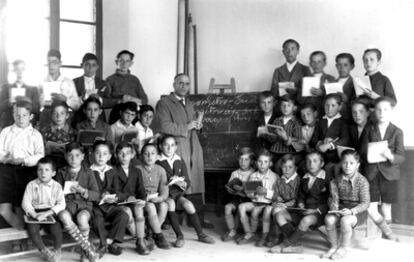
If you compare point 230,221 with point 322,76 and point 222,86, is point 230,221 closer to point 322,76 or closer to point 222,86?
point 322,76

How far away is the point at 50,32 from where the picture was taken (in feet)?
21.9

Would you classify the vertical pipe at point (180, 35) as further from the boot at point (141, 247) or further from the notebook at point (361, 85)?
the boot at point (141, 247)

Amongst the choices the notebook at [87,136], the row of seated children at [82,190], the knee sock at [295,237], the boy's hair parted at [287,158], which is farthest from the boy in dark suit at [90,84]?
the knee sock at [295,237]

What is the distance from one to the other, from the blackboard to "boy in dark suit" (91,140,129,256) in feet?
5.73

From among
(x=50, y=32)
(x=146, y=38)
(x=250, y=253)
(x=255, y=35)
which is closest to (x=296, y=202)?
(x=250, y=253)

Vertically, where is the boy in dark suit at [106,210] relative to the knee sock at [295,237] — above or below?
above

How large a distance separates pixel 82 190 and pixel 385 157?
8.56 feet

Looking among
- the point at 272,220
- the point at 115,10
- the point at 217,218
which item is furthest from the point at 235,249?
the point at 115,10

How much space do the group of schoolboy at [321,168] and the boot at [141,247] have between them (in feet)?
2.89

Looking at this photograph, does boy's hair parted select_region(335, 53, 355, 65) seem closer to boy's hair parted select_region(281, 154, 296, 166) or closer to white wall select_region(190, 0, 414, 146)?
white wall select_region(190, 0, 414, 146)

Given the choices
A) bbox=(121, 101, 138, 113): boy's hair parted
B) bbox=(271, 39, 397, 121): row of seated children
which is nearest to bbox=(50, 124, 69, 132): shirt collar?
bbox=(121, 101, 138, 113): boy's hair parted

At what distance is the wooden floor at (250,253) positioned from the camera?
4.82 meters

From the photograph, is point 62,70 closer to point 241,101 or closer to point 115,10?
point 115,10

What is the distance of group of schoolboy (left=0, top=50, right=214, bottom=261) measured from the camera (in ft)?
15.4
